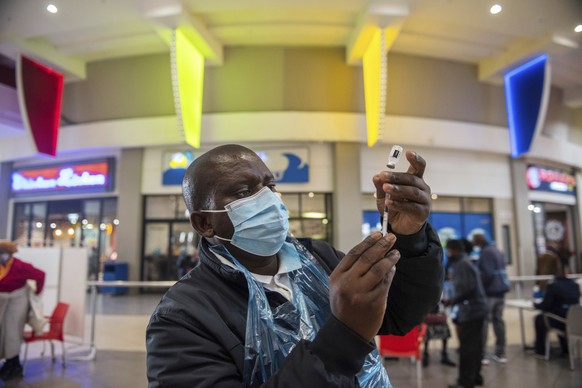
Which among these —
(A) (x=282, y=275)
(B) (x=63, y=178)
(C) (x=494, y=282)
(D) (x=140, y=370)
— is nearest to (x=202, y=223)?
(A) (x=282, y=275)

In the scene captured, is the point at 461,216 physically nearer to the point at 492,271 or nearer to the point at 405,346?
the point at 492,271

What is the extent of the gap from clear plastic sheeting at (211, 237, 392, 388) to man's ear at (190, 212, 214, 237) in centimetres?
8

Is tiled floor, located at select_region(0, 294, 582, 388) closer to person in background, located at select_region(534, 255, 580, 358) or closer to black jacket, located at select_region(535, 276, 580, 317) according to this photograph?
person in background, located at select_region(534, 255, 580, 358)

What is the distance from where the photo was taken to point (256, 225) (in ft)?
3.77

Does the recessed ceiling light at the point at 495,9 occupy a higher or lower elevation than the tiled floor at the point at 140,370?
higher

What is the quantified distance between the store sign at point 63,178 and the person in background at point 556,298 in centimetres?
1104

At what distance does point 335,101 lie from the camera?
10148 mm

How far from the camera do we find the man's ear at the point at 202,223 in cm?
114

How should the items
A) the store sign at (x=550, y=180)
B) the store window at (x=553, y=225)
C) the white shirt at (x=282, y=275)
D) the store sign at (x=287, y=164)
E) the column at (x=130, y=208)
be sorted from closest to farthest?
the white shirt at (x=282, y=275)
the store sign at (x=287, y=164)
the column at (x=130, y=208)
the store sign at (x=550, y=180)
the store window at (x=553, y=225)

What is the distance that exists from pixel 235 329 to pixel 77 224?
1316cm

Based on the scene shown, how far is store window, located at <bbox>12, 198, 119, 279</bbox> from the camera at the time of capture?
1169cm

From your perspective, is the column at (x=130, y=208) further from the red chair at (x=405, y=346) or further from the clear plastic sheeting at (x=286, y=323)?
the clear plastic sheeting at (x=286, y=323)

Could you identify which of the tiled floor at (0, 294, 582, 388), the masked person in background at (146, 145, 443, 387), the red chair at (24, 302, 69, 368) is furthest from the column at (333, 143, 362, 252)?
the masked person in background at (146, 145, 443, 387)

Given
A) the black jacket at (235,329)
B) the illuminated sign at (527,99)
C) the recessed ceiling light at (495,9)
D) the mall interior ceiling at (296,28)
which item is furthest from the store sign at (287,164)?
the black jacket at (235,329)
